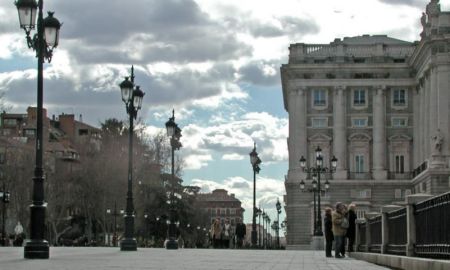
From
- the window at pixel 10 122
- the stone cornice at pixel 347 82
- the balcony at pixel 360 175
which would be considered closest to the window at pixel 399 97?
the stone cornice at pixel 347 82

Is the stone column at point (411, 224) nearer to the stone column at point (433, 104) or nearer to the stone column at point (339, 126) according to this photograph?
the stone column at point (433, 104)

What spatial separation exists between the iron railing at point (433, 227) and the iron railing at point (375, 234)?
869 centimetres

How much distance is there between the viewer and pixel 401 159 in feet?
375

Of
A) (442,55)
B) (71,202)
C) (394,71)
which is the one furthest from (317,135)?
(71,202)

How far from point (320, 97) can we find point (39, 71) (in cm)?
9411

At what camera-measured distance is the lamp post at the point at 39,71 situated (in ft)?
72.9

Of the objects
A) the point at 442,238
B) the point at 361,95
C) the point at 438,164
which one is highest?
the point at 361,95

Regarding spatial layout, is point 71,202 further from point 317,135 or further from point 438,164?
point 438,164

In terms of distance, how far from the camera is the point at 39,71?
75.8 feet

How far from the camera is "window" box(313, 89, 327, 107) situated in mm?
115500

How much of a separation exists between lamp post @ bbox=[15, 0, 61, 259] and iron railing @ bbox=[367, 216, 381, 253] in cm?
948

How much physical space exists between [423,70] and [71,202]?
41979mm

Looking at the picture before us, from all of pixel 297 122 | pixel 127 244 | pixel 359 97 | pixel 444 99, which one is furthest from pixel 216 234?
pixel 359 97

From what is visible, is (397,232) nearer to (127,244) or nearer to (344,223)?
(344,223)
